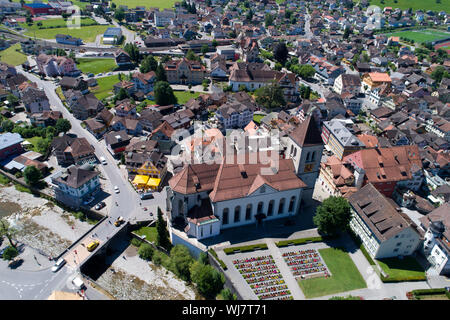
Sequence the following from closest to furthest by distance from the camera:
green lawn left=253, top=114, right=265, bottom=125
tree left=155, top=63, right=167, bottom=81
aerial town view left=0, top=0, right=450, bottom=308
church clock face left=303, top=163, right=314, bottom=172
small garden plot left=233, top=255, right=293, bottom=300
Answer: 1. small garden plot left=233, top=255, right=293, bottom=300
2. aerial town view left=0, top=0, right=450, bottom=308
3. church clock face left=303, top=163, right=314, bottom=172
4. green lawn left=253, top=114, right=265, bottom=125
5. tree left=155, top=63, right=167, bottom=81

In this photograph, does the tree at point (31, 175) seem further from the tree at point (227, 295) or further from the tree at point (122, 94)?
the tree at point (227, 295)

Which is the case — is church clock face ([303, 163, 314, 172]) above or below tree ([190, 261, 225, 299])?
above

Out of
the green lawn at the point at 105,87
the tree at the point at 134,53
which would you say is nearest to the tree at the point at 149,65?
the green lawn at the point at 105,87

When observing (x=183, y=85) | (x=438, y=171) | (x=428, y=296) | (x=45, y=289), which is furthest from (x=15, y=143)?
(x=438, y=171)

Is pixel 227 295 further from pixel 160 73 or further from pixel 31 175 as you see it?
pixel 160 73

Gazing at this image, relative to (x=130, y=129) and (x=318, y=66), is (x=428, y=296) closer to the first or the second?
(x=130, y=129)

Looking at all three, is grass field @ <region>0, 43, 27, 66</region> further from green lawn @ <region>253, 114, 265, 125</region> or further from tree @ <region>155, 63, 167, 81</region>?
green lawn @ <region>253, 114, 265, 125</region>

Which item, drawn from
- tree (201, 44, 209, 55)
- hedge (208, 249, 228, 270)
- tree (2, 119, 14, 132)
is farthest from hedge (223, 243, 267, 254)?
tree (201, 44, 209, 55)
